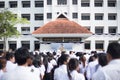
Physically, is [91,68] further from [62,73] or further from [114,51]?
[114,51]

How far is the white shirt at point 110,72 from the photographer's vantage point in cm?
473

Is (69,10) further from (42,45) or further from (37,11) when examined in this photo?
(42,45)

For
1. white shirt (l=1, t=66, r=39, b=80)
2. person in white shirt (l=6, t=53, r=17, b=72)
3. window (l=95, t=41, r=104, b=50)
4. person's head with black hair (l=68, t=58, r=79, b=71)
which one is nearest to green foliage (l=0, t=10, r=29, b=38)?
window (l=95, t=41, r=104, b=50)

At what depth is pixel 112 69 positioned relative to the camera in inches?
187

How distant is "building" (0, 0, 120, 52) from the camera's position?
52.9m

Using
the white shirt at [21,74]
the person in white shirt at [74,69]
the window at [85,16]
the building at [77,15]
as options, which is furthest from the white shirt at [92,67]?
the window at [85,16]

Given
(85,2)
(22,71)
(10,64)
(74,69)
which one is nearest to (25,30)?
(85,2)

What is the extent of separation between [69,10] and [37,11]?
4.65 meters

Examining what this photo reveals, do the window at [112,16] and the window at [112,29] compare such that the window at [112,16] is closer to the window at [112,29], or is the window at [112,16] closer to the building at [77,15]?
the building at [77,15]

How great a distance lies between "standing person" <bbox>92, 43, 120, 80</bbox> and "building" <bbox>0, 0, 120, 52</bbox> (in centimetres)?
4750

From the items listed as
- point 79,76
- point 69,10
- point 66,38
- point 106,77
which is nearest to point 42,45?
point 66,38

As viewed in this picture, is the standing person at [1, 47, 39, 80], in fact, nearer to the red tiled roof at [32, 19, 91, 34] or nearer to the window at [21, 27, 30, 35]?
the red tiled roof at [32, 19, 91, 34]

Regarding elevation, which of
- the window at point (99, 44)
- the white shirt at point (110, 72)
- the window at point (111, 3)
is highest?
the window at point (111, 3)

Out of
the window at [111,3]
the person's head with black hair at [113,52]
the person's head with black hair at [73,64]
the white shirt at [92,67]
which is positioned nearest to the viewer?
the person's head with black hair at [113,52]
